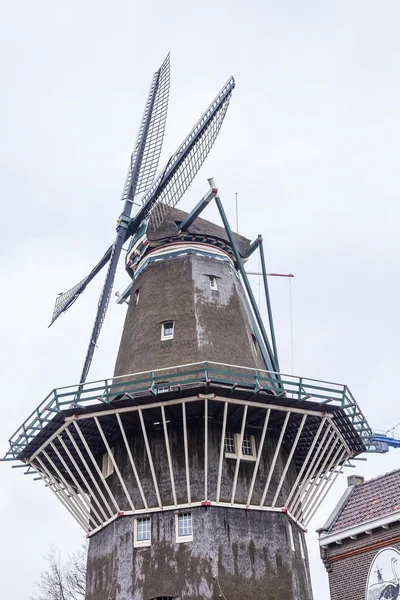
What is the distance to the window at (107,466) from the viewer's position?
72.1ft

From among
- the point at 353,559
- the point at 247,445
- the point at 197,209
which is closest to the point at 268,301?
the point at 197,209

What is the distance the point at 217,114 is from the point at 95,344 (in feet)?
30.9

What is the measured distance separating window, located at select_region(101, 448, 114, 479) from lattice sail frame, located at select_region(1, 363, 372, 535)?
0.27 meters

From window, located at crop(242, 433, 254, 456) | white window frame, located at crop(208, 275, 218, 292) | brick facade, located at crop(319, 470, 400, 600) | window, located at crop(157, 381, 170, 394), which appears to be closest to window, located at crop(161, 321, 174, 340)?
white window frame, located at crop(208, 275, 218, 292)

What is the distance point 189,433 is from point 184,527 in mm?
2608

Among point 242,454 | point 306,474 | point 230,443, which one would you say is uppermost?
point 230,443

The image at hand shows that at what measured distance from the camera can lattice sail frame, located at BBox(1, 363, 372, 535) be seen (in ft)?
65.1

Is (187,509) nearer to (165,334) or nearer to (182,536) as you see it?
(182,536)

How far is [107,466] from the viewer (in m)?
22.4

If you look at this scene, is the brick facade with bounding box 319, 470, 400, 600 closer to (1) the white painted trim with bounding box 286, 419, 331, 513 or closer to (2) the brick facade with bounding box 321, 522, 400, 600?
(2) the brick facade with bounding box 321, 522, 400, 600

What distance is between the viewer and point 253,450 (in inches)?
842

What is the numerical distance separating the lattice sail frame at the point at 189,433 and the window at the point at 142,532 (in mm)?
340

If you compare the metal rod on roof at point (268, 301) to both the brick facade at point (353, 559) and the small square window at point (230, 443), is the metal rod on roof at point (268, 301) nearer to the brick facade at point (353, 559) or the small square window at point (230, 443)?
the small square window at point (230, 443)


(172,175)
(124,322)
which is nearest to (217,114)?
(172,175)
